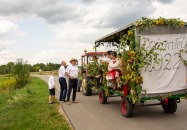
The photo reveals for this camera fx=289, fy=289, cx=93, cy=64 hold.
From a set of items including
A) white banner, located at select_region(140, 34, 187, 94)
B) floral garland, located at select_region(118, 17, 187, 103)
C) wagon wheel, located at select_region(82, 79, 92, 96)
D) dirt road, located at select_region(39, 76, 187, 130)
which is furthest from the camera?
wagon wheel, located at select_region(82, 79, 92, 96)

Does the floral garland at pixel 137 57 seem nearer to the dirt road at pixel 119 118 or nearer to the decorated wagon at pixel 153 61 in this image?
the decorated wagon at pixel 153 61

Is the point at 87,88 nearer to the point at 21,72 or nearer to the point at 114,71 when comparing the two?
the point at 114,71

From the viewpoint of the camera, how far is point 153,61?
9086mm

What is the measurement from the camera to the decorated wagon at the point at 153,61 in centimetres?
891

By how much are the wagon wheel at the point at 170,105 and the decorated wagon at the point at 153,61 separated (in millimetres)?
233

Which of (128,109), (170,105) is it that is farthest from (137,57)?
(170,105)

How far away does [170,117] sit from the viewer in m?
9.51

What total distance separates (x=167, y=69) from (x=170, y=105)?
1572 millimetres

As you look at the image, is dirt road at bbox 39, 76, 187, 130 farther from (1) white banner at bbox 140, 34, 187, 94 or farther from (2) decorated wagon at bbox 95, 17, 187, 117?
(1) white banner at bbox 140, 34, 187, 94

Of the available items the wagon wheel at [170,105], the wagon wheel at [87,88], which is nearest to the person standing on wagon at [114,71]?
the wagon wheel at [170,105]

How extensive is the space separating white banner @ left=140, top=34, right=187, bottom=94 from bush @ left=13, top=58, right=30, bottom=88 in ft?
65.2

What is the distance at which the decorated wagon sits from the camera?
8.91 meters

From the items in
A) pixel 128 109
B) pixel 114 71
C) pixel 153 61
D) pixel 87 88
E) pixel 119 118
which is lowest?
pixel 119 118

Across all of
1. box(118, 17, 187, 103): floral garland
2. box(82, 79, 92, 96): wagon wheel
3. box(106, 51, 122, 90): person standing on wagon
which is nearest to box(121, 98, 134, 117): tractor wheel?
box(118, 17, 187, 103): floral garland
